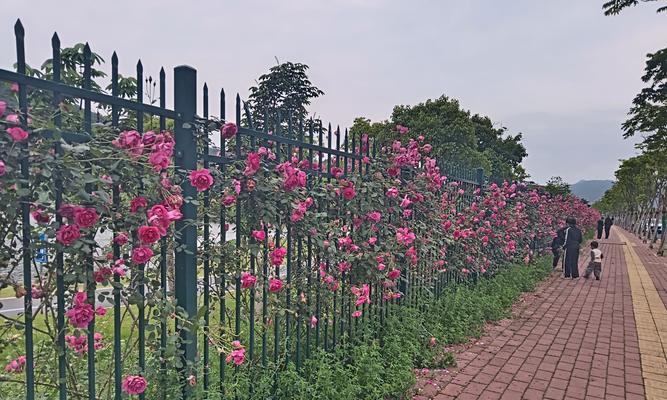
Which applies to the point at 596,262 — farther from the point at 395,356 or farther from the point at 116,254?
the point at 116,254

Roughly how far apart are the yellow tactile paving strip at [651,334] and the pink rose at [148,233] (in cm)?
418

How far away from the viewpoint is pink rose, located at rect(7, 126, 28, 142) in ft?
4.81

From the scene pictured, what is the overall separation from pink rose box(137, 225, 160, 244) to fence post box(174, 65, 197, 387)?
0.51 metres

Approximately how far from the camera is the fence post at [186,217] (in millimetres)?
2268

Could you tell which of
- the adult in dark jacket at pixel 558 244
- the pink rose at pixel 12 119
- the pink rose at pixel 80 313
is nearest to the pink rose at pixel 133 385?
the pink rose at pixel 80 313

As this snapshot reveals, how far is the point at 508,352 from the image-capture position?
15.3 feet

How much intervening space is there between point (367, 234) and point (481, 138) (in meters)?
25.1

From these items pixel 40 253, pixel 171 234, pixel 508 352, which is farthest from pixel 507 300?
pixel 40 253

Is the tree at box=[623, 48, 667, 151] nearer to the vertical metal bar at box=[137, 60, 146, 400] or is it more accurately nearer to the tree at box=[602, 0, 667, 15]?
the tree at box=[602, 0, 667, 15]

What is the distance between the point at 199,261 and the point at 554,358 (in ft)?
12.9

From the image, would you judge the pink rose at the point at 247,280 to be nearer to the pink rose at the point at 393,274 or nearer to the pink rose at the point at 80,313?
the pink rose at the point at 80,313

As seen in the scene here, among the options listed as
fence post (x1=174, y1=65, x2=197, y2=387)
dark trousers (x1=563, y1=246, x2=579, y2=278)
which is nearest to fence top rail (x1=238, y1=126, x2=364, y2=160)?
fence post (x1=174, y1=65, x2=197, y2=387)

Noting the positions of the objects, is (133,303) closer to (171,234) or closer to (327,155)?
(171,234)

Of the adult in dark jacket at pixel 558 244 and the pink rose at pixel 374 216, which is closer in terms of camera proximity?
the pink rose at pixel 374 216
